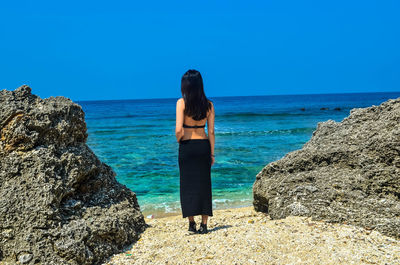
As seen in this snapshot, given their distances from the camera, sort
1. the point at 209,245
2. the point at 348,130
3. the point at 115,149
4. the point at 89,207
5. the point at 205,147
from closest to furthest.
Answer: the point at 209,245 → the point at 89,207 → the point at 205,147 → the point at 348,130 → the point at 115,149

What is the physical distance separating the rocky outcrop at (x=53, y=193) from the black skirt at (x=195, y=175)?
0.67m

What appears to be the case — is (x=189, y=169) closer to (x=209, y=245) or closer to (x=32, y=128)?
(x=209, y=245)

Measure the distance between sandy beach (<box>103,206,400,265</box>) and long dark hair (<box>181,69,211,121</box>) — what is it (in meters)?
1.47

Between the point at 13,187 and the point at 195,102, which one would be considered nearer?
the point at 13,187

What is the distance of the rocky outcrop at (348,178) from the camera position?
4.35 m

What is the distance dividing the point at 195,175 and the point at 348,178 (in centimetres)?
192

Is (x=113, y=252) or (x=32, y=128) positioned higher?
(x=32, y=128)

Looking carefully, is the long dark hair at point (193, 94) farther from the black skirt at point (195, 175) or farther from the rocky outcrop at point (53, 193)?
the rocky outcrop at point (53, 193)

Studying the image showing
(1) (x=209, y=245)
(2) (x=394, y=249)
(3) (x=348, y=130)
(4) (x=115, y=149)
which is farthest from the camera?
(4) (x=115, y=149)

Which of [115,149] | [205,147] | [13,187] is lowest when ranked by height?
[115,149]

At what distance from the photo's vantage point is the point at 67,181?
13.6ft

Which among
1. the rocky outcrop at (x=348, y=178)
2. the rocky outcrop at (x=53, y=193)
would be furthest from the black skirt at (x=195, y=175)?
the rocky outcrop at (x=348, y=178)

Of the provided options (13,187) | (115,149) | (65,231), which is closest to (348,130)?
(65,231)

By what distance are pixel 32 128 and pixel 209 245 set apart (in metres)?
2.33
